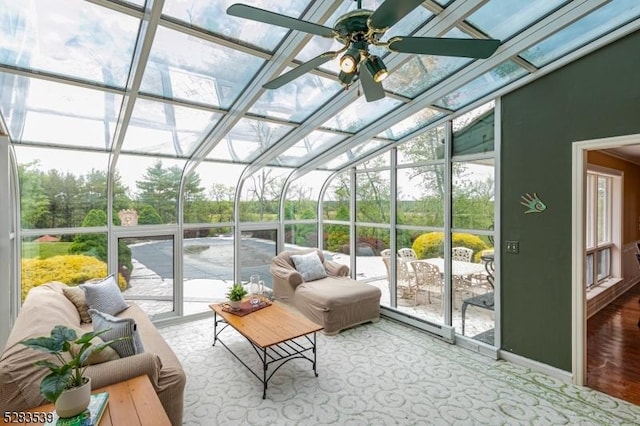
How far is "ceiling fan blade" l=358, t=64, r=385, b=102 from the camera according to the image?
6.62ft

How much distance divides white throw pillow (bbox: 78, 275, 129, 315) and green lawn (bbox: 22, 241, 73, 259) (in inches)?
35.8

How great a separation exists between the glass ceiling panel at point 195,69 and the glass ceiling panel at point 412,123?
219cm

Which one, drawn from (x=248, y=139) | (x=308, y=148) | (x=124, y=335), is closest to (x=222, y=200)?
(x=248, y=139)

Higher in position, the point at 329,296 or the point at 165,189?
the point at 165,189

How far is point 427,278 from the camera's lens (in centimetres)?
457

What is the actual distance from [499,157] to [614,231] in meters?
4.20

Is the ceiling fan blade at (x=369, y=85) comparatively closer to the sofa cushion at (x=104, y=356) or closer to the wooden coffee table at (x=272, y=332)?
the wooden coffee table at (x=272, y=332)

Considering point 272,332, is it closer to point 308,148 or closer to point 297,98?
point 297,98

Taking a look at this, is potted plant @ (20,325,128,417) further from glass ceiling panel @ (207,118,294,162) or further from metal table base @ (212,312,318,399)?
glass ceiling panel @ (207,118,294,162)

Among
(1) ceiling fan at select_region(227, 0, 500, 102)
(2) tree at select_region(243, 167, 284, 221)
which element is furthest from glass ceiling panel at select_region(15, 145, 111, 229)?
(1) ceiling fan at select_region(227, 0, 500, 102)

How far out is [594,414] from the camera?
2.67 m

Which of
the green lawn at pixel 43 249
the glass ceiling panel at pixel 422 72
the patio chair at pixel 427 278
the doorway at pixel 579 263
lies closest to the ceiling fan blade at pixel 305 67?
the glass ceiling panel at pixel 422 72

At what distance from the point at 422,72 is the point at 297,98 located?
128cm

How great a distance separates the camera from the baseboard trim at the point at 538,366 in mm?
3152
